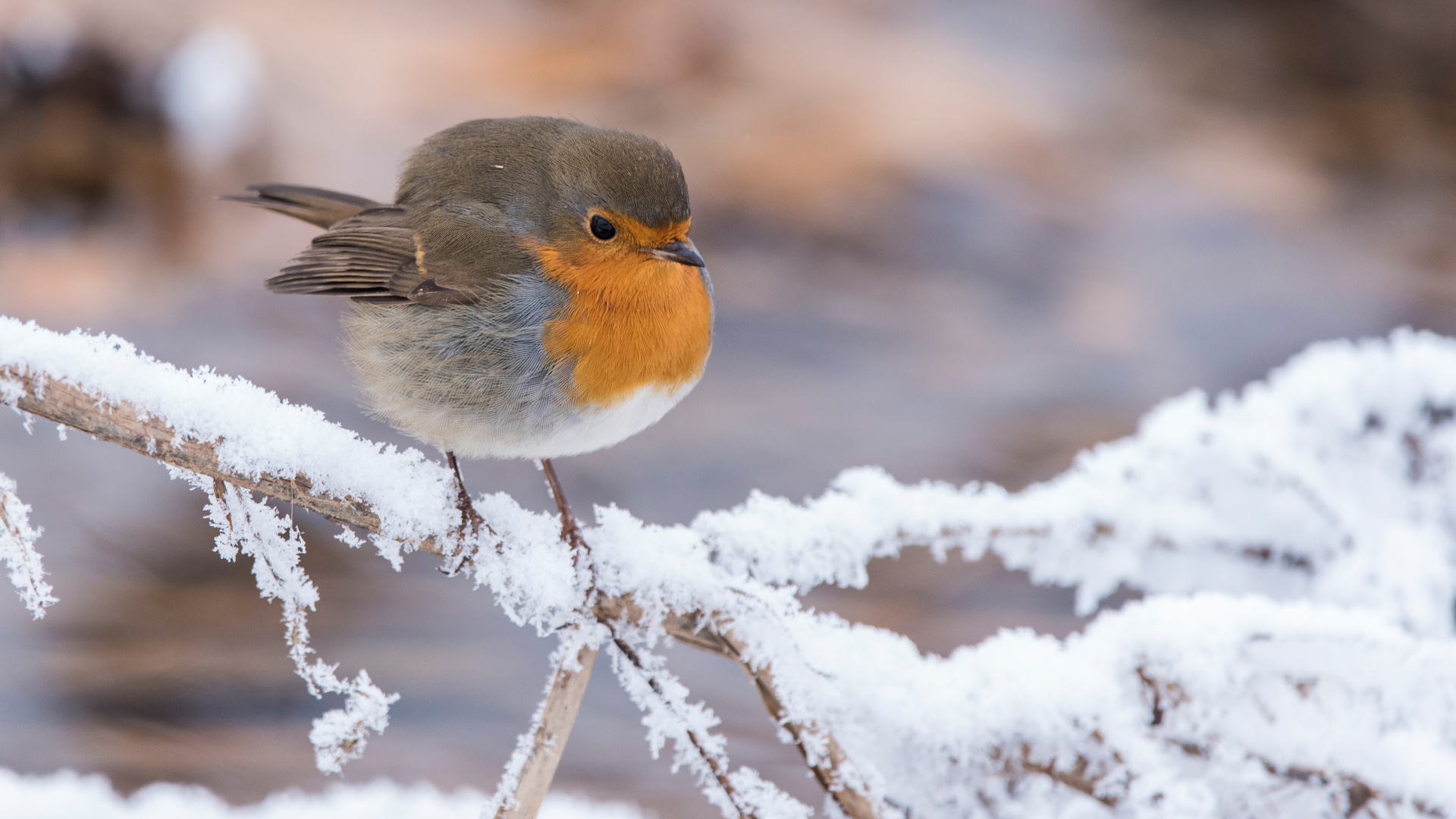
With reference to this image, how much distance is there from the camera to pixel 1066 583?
182 cm

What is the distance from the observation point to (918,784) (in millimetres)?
1380

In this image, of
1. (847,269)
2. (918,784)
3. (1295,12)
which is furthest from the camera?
(1295,12)

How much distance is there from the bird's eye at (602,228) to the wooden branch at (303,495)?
563 millimetres

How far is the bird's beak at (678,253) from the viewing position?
153 cm

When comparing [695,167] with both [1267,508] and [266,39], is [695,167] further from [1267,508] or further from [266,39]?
[1267,508]

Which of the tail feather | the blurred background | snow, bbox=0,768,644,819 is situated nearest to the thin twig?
snow, bbox=0,768,644,819

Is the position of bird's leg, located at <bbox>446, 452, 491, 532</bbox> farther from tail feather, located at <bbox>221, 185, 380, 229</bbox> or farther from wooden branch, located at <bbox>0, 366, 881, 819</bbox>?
tail feather, located at <bbox>221, 185, 380, 229</bbox>

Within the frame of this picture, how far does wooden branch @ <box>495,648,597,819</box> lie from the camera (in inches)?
45.8

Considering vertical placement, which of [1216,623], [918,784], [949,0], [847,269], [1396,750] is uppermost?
[949,0]

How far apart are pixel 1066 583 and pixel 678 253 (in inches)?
35.9

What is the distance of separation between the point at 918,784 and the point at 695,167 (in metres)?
3.18

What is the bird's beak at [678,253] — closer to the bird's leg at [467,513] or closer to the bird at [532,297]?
the bird at [532,297]

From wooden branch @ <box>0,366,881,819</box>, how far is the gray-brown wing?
1.64 feet

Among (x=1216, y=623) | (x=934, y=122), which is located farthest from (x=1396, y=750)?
(x=934, y=122)
